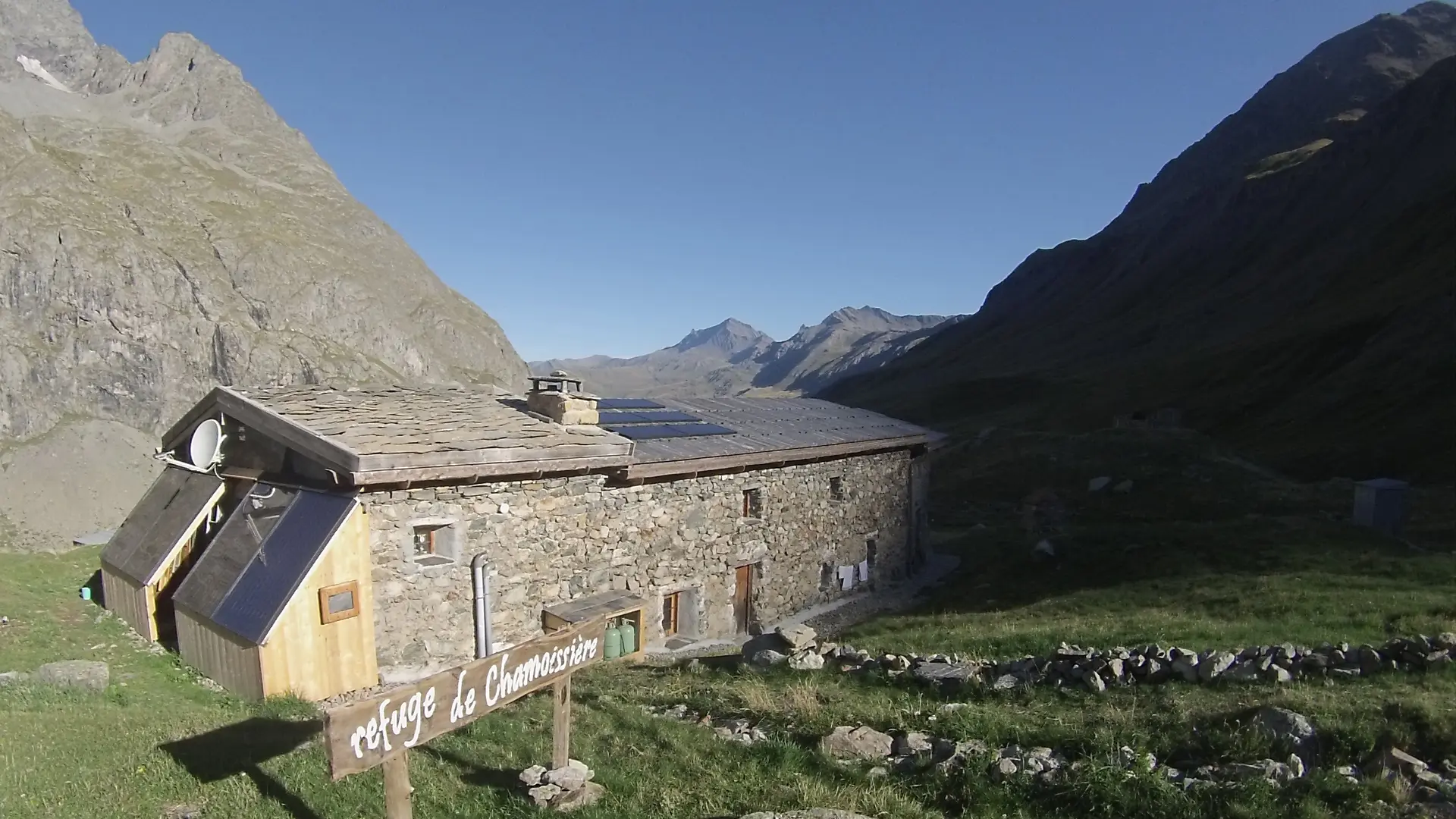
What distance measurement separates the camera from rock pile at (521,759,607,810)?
6762 millimetres

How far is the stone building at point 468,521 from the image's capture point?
12.7 metres

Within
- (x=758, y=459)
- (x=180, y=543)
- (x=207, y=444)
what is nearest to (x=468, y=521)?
(x=180, y=543)

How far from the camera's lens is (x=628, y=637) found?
16.3 metres

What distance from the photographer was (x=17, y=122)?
395 ft

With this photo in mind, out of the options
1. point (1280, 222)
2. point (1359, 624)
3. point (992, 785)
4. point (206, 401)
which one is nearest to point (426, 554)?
point (206, 401)

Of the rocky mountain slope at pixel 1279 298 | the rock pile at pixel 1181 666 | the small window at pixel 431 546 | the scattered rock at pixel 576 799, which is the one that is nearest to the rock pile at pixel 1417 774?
the rock pile at pixel 1181 666

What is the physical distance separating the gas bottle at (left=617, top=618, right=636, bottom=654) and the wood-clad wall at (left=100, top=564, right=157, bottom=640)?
8.44 metres

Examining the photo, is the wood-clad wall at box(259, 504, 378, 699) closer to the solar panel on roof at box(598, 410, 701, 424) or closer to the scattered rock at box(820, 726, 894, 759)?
the solar panel on roof at box(598, 410, 701, 424)

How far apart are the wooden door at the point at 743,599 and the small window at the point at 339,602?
29.9ft

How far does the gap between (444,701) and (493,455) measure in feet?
27.2

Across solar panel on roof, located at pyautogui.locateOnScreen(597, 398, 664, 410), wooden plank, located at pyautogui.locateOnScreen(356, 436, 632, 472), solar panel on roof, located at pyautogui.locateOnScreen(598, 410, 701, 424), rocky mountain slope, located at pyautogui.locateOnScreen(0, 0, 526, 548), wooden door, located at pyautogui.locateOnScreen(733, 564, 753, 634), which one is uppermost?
rocky mountain slope, located at pyautogui.locateOnScreen(0, 0, 526, 548)

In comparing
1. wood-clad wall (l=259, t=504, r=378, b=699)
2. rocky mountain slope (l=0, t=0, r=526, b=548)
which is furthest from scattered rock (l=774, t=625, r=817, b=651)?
rocky mountain slope (l=0, t=0, r=526, b=548)

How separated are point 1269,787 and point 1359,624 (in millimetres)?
A: 8828

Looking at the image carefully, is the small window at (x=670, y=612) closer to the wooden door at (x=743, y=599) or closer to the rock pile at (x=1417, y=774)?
the wooden door at (x=743, y=599)
